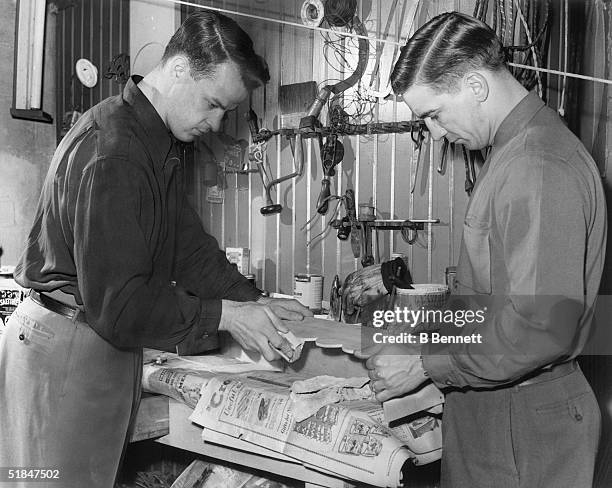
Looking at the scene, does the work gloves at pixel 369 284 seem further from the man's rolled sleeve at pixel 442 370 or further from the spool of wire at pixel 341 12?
the spool of wire at pixel 341 12

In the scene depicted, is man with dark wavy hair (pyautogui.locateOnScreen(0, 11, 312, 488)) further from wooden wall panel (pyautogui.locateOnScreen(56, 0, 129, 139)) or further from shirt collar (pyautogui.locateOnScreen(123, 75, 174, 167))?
wooden wall panel (pyautogui.locateOnScreen(56, 0, 129, 139))

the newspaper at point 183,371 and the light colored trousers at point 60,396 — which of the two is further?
the newspaper at point 183,371

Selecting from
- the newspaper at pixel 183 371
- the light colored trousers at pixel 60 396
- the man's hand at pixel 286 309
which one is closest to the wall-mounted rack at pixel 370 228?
the man's hand at pixel 286 309

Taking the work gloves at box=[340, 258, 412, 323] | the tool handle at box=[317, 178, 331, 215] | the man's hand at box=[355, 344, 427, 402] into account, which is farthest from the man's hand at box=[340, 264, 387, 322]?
the man's hand at box=[355, 344, 427, 402]

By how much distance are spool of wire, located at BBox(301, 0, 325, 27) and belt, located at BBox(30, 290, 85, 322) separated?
0.79 m

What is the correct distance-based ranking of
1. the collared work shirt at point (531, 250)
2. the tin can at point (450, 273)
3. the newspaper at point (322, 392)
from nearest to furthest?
the collared work shirt at point (531, 250)
the newspaper at point (322, 392)
the tin can at point (450, 273)

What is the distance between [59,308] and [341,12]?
36.0 inches

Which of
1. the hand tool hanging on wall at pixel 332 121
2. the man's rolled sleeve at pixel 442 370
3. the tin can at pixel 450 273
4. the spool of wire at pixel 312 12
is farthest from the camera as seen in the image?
the hand tool hanging on wall at pixel 332 121

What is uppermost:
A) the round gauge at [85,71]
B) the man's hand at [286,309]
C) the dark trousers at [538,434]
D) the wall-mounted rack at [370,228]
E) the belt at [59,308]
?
the round gauge at [85,71]

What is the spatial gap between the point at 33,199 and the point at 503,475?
0.93m

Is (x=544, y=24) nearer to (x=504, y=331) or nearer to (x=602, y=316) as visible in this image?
(x=602, y=316)

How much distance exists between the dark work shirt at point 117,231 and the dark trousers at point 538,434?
44 cm

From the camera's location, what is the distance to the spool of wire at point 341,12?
1.49m

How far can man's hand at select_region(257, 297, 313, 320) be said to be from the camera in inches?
49.5
